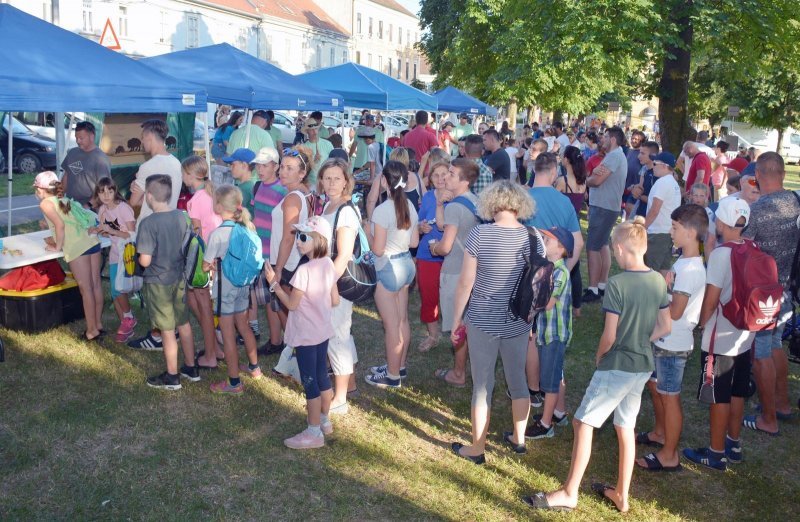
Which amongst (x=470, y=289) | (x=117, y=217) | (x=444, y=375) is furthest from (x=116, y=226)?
(x=470, y=289)

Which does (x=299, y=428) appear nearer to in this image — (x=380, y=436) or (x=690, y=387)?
(x=380, y=436)

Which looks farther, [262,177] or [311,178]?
[311,178]

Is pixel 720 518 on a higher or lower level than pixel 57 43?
lower

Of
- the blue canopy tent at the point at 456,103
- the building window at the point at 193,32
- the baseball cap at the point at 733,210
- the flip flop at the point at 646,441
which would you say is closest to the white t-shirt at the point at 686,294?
the baseball cap at the point at 733,210

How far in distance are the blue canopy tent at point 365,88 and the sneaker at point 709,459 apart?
8951mm

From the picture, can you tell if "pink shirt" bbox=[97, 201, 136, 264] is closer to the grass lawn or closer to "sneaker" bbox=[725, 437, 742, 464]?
the grass lawn

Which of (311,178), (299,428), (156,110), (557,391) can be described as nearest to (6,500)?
(299,428)

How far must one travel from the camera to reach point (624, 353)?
385cm

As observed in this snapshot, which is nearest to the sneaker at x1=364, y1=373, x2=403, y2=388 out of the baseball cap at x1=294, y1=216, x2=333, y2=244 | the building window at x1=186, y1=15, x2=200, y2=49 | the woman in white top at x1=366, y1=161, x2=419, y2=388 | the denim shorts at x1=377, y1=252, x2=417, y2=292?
the woman in white top at x1=366, y1=161, x2=419, y2=388

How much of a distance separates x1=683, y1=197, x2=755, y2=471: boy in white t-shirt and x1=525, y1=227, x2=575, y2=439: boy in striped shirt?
2.84 feet

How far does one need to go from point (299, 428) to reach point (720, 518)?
275cm

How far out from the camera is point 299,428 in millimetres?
4918

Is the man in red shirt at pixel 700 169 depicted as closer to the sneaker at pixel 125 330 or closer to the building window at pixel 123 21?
the sneaker at pixel 125 330

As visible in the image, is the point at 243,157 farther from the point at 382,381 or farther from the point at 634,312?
the point at 634,312
